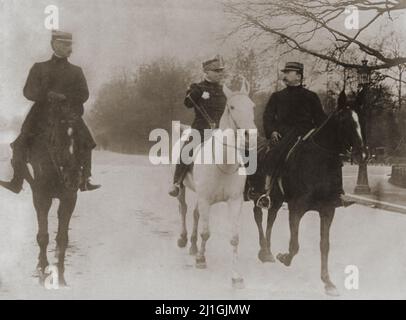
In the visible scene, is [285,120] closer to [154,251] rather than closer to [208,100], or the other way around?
[208,100]

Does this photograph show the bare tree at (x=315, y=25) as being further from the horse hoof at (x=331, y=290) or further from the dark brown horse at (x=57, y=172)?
the horse hoof at (x=331, y=290)

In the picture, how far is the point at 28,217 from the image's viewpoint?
20.5 feet

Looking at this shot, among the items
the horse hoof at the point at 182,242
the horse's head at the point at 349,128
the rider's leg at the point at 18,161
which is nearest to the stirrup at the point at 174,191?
the horse hoof at the point at 182,242

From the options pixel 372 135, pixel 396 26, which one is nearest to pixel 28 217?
pixel 372 135

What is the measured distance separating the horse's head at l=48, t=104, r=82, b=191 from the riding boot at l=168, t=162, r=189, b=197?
1.08m

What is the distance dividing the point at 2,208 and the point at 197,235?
7.45 feet

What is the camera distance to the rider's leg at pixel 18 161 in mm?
5879

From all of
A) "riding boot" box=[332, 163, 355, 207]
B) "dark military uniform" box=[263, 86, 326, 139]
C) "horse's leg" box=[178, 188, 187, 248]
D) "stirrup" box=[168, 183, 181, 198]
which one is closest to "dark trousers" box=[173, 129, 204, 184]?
"stirrup" box=[168, 183, 181, 198]

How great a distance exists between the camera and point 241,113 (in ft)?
16.6

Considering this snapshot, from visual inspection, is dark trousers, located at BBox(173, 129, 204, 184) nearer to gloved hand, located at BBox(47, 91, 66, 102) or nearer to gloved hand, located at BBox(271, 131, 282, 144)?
gloved hand, located at BBox(271, 131, 282, 144)

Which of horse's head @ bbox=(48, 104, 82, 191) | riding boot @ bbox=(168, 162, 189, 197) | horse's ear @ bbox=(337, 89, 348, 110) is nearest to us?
horse's ear @ bbox=(337, 89, 348, 110)

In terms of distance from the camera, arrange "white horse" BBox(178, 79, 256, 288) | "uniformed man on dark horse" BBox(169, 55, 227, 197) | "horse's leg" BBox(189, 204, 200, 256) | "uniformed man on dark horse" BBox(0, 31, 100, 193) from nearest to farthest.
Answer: "white horse" BBox(178, 79, 256, 288)
"uniformed man on dark horse" BBox(0, 31, 100, 193)
"uniformed man on dark horse" BBox(169, 55, 227, 197)
"horse's leg" BBox(189, 204, 200, 256)

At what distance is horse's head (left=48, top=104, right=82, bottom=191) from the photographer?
575cm

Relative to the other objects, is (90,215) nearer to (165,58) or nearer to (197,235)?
(197,235)
